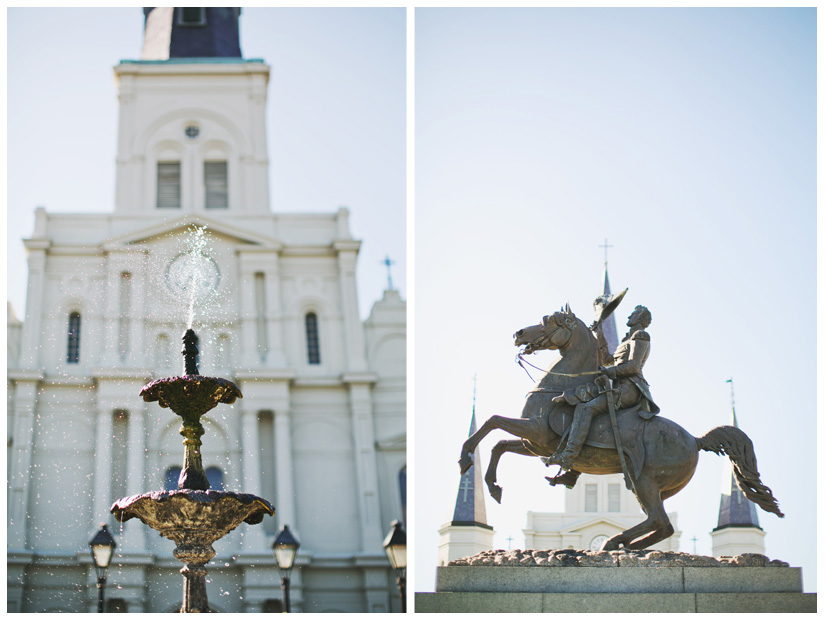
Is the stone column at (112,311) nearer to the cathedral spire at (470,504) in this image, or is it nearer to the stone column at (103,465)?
the stone column at (103,465)

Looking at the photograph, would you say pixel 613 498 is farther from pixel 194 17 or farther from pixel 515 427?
pixel 515 427

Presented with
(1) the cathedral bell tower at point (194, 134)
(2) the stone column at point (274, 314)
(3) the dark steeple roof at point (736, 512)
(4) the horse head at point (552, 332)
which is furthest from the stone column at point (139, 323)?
(4) the horse head at point (552, 332)

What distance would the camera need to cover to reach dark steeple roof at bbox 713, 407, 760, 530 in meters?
39.6

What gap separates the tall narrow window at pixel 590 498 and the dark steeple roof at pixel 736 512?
4.13 meters

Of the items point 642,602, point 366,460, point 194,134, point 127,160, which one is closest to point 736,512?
point 366,460

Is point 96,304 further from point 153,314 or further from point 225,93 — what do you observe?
point 225,93

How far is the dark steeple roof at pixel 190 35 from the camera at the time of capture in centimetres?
4119

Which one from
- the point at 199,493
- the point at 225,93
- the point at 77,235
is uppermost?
the point at 225,93

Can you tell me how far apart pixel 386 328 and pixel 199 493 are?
28.6 meters

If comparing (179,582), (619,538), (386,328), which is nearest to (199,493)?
(619,538)

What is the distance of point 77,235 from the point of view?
124 feet

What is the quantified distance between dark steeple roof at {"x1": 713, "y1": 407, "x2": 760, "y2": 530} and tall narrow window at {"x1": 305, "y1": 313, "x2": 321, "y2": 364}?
41.9 ft

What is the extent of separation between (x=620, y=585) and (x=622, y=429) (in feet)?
4.14

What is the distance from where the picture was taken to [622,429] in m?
10.3
